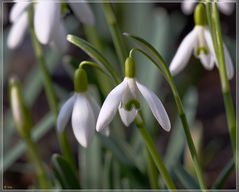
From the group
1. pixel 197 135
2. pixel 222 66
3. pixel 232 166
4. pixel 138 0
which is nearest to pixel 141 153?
pixel 197 135

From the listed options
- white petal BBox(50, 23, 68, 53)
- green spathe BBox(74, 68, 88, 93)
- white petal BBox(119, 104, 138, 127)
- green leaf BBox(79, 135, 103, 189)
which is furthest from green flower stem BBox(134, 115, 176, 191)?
green leaf BBox(79, 135, 103, 189)

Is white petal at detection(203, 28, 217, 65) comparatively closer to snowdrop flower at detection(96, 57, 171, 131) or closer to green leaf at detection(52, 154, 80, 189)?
snowdrop flower at detection(96, 57, 171, 131)

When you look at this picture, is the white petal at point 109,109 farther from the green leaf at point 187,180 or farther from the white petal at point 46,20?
the green leaf at point 187,180

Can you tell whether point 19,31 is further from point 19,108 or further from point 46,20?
point 46,20

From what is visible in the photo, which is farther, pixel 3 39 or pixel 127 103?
pixel 3 39

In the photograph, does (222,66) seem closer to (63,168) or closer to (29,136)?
(63,168)

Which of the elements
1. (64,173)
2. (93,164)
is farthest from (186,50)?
(93,164)

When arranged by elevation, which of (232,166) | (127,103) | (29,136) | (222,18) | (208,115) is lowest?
(208,115)
